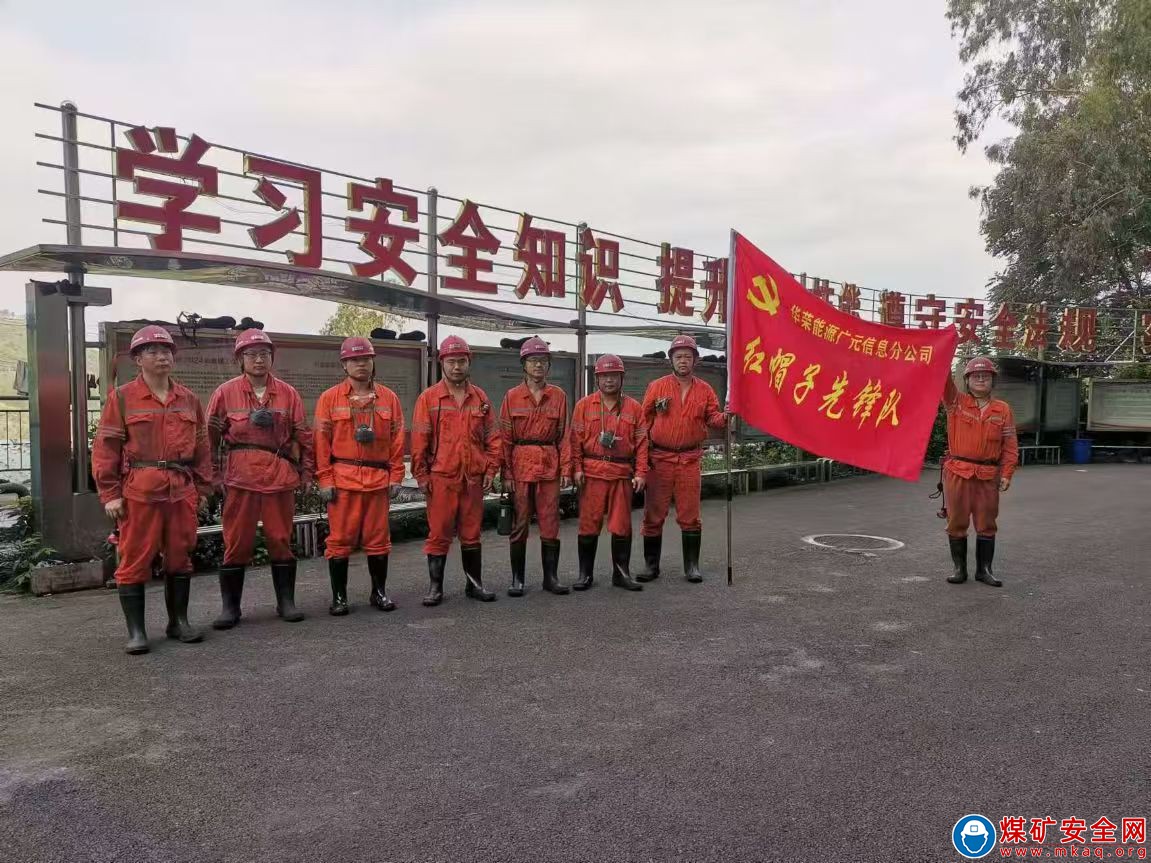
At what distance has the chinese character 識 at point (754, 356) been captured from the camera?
233 inches

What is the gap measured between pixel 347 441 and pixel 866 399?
363 centimetres

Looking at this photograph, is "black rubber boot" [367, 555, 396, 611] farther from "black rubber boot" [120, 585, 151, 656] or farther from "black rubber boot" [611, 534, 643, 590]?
"black rubber boot" [611, 534, 643, 590]

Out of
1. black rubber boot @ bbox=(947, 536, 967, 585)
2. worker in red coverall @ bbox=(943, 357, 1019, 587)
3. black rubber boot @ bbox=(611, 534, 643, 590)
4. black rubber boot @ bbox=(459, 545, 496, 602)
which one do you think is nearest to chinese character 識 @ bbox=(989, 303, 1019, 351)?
worker in red coverall @ bbox=(943, 357, 1019, 587)

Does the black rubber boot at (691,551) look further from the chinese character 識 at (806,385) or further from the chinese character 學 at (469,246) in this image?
the chinese character 學 at (469,246)

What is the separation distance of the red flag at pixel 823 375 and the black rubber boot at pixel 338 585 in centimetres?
290

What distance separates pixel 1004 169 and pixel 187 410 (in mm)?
24398

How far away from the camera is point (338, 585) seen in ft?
17.9

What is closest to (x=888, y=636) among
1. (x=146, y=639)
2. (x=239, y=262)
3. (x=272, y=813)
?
(x=272, y=813)

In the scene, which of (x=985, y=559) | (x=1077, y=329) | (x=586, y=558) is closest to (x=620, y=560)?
(x=586, y=558)

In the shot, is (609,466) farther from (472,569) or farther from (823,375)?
(823,375)

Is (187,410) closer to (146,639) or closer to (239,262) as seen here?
(146,639)

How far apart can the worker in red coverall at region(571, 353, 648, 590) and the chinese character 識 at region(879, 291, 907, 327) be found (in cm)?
1136

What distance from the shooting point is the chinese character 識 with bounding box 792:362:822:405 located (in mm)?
A: 5895

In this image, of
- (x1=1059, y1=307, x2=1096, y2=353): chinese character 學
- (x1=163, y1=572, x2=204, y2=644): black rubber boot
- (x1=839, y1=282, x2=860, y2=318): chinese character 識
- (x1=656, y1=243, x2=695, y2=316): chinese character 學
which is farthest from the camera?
(x1=1059, y1=307, x2=1096, y2=353): chinese character 學
